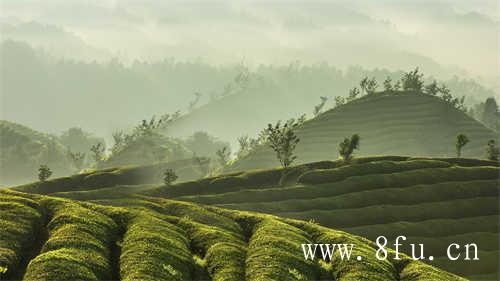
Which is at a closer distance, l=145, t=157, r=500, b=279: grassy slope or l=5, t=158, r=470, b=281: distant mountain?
l=5, t=158, r=470, b=281: distant mountain

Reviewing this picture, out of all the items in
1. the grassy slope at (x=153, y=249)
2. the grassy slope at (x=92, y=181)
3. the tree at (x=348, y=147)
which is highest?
the tree at (x=348, y=147)

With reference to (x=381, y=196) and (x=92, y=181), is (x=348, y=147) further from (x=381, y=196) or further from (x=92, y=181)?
(x=92, y=181)

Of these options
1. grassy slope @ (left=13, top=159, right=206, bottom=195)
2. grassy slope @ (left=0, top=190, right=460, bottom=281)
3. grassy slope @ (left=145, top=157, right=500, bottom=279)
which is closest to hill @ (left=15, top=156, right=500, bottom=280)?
grassy slope @ (left=145, top=157, right=500, bottom=279)

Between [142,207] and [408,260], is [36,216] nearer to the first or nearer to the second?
[142,207]

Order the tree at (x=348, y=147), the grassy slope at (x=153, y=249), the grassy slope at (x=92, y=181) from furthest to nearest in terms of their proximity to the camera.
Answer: the tree at (x=348, y=147)
the grassy slope at (x=92, y=181)
the grassy slope at (x=153, y=249)

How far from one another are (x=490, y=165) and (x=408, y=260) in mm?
83029

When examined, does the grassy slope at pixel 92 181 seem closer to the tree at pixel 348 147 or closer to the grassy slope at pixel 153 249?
the grassy slope at pixel 153 249

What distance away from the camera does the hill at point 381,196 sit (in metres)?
108

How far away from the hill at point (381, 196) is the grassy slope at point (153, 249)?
32.9 metres

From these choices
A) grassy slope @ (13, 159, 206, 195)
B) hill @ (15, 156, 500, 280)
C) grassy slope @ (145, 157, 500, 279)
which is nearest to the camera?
hill @ (15, 156, 500, 280)

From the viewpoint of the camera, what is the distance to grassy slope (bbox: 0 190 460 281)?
55.6 metres

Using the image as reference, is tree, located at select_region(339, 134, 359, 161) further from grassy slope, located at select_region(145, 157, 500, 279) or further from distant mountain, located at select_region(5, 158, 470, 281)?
distant mountain, located at select_region(5, 158, 470, 281)

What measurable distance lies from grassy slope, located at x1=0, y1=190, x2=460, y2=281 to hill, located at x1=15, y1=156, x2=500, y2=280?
32.9 meters

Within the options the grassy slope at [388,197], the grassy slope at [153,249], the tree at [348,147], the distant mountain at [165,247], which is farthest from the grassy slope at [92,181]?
the tree at [348,147]
